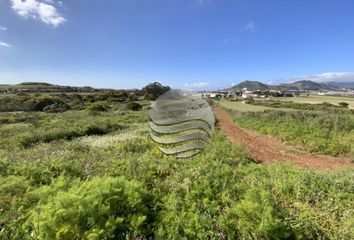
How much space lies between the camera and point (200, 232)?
4.05 metres

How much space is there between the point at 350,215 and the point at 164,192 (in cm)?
355

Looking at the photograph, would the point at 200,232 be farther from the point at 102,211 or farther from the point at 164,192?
the point at 164,192

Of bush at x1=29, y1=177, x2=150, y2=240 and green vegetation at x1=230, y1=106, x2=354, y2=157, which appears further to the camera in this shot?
green vegetation at x1=230, y1=106, x2=354, y2=157

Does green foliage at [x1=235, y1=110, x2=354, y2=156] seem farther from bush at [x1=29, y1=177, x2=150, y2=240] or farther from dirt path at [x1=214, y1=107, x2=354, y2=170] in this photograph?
bush at [x1=29, y1=177, x2=150, y2=240]

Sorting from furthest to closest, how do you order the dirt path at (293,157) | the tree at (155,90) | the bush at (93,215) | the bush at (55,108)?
the bush at (55,108)
the tree at (155,90)
the dirt path at (293,157)
the bush at (93,215)

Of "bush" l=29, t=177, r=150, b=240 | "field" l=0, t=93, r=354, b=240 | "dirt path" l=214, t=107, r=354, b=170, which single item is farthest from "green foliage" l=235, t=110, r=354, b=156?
"bush" l=29, t=177, r=150, b=240

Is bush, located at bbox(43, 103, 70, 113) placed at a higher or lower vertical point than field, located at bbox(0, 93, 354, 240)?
lower

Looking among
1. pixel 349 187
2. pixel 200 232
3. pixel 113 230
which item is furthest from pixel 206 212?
pixel 349 187

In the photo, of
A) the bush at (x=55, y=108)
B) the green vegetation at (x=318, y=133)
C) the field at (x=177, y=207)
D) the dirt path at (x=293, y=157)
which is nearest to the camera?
the field at (x=177, y=207)

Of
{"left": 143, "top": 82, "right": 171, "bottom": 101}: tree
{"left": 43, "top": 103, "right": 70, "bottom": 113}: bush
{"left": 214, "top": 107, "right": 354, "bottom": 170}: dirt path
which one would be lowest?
{"left": 43, "top": 103, "right": 70, "bottom": 113}: bush

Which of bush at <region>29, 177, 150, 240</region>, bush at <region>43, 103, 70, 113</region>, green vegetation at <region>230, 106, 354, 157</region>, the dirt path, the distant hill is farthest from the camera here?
the distant hill

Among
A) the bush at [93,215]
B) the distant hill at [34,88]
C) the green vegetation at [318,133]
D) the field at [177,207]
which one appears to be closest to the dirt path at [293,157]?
the green vegetation at [318,133]

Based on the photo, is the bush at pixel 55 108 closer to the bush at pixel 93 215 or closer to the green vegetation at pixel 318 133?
the green vegetation at pixel 318 133

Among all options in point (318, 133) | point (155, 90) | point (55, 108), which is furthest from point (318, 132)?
point (155, 90)
